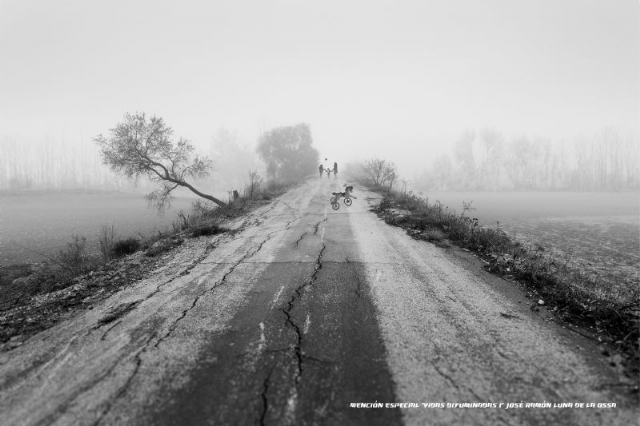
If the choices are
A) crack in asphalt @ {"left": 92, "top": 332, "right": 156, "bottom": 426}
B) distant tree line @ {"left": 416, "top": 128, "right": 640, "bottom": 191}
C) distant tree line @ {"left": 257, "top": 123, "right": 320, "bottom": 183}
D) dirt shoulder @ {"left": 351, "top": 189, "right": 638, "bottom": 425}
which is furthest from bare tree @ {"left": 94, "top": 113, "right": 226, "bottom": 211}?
distant tree line @ {"left": 416, "top": 128, "right": 640, "bottom": 191}

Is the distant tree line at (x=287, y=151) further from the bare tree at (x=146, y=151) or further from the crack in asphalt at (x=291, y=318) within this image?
the crack in asphalt at (x=291, y=318)

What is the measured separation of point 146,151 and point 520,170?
263 feet

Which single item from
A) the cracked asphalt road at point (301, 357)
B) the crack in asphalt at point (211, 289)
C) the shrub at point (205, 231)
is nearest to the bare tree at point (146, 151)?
the shrub at point (205, 231)

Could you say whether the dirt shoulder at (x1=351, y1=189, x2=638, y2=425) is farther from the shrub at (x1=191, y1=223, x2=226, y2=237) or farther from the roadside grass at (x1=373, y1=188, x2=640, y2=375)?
the shrub at (x1=191, y1=223, x2=226, y2=237)

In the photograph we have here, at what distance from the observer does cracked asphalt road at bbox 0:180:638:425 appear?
253 cm

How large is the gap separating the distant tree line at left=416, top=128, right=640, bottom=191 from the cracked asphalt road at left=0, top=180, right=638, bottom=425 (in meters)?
66.6

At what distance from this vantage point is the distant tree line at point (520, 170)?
6525 centimetres

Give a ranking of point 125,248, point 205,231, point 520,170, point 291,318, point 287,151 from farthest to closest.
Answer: point 520,170, point 287,151, point 205,231, point 125,248, point 291,318

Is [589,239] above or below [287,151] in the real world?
below

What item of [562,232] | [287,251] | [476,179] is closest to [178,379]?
[287,251]

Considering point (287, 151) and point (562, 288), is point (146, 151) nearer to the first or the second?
point (562, 288)

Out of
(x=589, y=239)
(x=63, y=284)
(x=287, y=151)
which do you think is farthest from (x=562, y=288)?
(x=287, y=151)

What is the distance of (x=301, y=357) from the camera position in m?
3.22

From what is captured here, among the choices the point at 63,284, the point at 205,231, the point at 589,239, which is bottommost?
the point at 589,239
